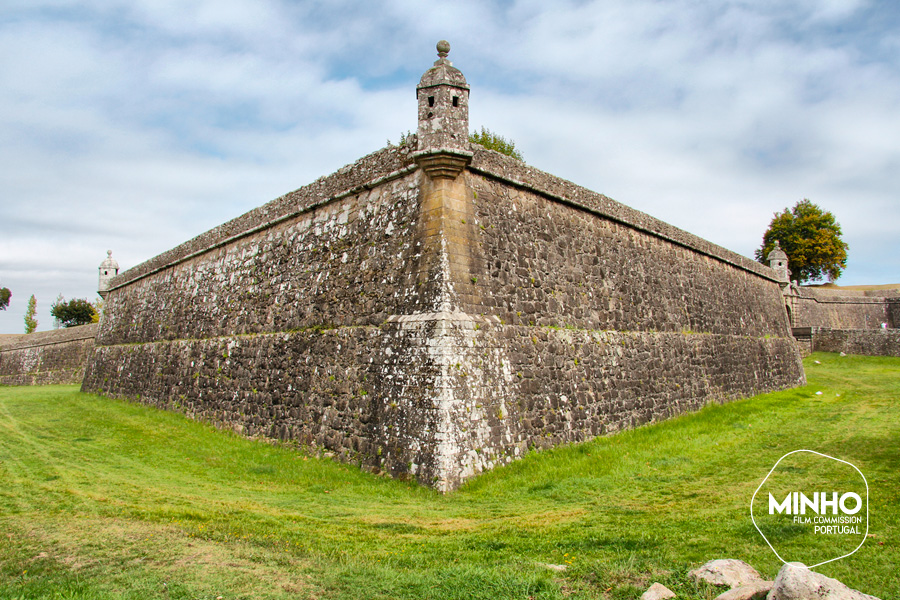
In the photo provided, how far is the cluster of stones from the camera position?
3.13m

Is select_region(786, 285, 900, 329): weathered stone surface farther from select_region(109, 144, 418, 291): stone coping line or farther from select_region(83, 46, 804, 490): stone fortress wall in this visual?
select_region(109, 144, 418, 291): stone coping line

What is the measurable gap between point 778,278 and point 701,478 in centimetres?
2171

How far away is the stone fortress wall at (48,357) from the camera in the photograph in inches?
1331

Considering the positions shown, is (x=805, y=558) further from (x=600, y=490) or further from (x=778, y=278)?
(x=778, y=278)

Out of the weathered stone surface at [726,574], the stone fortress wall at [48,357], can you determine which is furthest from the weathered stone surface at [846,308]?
the stone fortress wall at [48,357]

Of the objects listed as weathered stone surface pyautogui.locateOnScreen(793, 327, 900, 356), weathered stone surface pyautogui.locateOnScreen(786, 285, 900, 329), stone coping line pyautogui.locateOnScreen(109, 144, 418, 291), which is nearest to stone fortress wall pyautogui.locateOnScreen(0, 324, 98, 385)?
stone coping line pyautogui.locateOnScreen(109, 144, 418, 291)

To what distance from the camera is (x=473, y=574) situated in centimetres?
459

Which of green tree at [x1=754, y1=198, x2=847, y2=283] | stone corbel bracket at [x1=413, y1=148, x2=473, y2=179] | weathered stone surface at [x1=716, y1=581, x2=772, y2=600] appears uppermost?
green tree at [x1=754, y1=198, x2=847, y2=283]

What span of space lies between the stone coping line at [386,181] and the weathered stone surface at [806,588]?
8160 millimetres

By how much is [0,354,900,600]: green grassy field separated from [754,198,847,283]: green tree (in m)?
43.5

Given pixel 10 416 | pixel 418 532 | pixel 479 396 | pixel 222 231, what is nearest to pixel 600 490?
pixel 479 396

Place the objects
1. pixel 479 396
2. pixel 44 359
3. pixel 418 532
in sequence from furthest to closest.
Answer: pixel 44 359
pixel 479 396
pixel 418 532

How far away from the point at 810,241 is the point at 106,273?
53.6 meters

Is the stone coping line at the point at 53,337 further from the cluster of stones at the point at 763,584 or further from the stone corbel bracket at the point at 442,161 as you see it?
the cluster of stones at the point at 763,584
